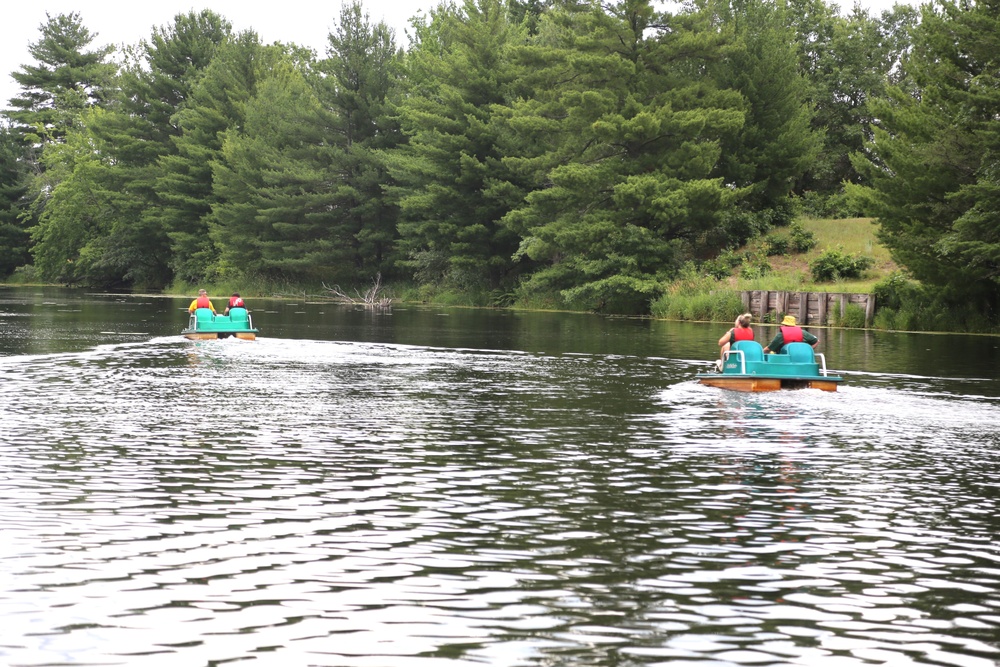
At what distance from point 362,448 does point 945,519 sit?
23.9 feet

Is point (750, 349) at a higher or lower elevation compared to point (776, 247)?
lower

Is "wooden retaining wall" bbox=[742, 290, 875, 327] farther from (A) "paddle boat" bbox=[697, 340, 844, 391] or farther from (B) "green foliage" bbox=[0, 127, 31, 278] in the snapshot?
(B) "green foliage" bbox=[0, 127, 31, 278]

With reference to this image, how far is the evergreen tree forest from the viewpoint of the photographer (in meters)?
43.2

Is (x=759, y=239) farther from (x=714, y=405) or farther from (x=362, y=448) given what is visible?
(x=362, y=448)

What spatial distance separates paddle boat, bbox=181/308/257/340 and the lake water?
493 inches

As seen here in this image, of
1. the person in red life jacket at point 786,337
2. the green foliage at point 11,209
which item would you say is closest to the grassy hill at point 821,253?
the person in red life jacket at point 786,337

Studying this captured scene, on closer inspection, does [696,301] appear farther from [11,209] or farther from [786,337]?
[11,209]

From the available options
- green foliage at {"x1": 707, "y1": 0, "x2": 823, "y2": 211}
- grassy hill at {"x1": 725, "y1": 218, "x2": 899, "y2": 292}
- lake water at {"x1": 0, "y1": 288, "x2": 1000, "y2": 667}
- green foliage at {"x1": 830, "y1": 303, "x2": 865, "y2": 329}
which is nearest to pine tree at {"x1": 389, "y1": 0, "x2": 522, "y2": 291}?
Answer: green foliage at {"x1": 707, "y1": 0, "x2": 823, "y2": 211}

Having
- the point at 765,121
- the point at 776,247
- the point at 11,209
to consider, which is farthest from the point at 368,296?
the point at 11,209

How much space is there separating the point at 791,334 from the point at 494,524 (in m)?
14.7

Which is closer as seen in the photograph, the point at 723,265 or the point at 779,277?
the point at 779,277

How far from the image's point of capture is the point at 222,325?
3731 centimetres

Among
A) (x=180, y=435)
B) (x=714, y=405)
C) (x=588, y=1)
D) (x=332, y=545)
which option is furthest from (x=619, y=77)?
(x=332, y=545)

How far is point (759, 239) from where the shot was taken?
62438 millimetres
